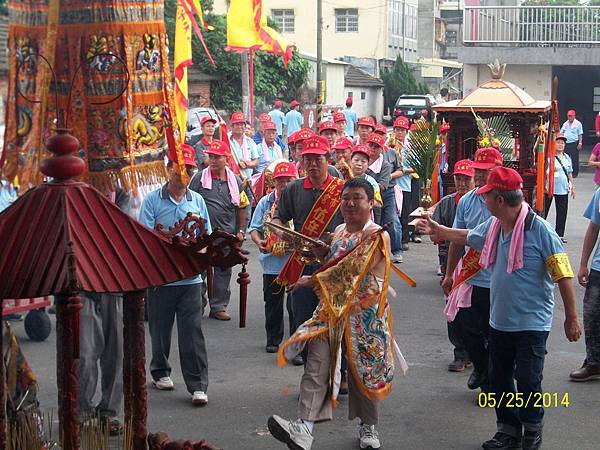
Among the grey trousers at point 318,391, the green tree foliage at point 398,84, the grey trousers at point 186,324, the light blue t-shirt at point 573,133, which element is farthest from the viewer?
the green tree foliage at point 398,84

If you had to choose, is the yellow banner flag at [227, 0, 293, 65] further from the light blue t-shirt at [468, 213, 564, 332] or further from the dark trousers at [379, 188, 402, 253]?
the light blue t-shirt at [468, 213, 564, 332]

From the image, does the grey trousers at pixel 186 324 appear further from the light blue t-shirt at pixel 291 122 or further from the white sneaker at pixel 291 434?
the light blue t-shirt at pixel 291 122

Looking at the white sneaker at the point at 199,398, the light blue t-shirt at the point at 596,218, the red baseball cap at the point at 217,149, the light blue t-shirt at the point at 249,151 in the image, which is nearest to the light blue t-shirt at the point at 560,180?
the light blue t-shirt at the point at 249,151

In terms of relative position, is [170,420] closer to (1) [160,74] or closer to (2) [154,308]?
(2) [154,308]

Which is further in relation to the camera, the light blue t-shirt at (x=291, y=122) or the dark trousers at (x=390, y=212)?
the light blue t-shirt at (x=291, y=122)

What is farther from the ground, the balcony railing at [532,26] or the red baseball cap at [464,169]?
the balcony railing at [532,26]

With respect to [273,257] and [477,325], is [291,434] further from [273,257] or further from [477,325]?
[273,257]

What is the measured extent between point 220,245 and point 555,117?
10.8 m

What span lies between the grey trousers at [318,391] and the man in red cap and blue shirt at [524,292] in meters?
Answer: 0.87

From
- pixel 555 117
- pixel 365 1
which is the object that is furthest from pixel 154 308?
pixel 365 1

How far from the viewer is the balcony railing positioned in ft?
104

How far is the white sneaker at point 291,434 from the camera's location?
6414mm

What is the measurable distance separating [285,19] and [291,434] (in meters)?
53.8

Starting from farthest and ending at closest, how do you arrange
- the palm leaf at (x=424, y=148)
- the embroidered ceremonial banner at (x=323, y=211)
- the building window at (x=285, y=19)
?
1. the building window at (x=285, y=19)
2. the palm leaf at (x=424, y=148)
3. the embroidered ceremonial banner at (x=323, y=211)
